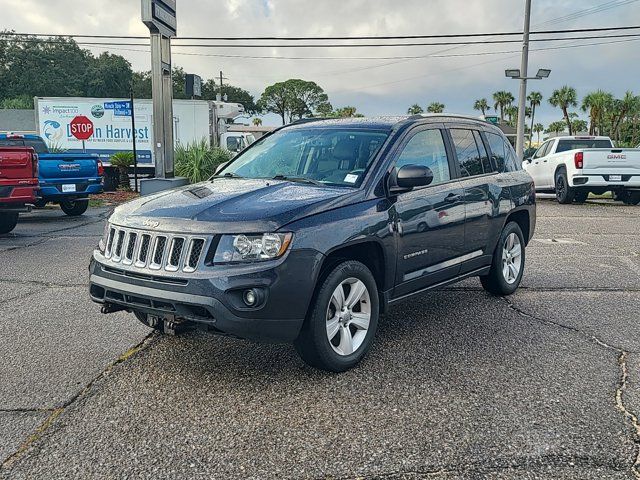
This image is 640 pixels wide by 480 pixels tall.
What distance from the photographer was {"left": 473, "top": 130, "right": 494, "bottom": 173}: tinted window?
588 centimetres

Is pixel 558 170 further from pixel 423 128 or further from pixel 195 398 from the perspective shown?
pixel 195 398

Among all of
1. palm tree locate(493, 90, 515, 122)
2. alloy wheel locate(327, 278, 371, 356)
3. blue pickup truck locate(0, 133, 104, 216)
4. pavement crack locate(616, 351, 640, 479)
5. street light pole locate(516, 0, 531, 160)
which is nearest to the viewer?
pavement crack locate(616, 351, 640, 479)

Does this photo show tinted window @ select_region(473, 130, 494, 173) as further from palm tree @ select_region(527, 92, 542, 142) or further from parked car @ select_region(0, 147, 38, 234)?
palm tree @ select_region(527, 92, 542, 142)

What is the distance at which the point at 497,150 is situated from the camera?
6250 millimetres

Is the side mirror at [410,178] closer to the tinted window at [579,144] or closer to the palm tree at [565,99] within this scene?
the tinted window at [579,144]

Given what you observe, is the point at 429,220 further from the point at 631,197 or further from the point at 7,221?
the point at 631,197

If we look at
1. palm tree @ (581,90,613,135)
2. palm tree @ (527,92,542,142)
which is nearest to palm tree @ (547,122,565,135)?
palm tree @ (527,92,542,142)

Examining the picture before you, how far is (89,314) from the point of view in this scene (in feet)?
18.4

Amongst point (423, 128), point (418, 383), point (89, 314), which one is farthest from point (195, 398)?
point (423, 128)

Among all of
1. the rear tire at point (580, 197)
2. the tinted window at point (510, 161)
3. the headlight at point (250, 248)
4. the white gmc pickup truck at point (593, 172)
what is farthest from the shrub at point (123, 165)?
the headlight at point (250, 248)

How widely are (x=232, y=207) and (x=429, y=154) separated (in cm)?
197

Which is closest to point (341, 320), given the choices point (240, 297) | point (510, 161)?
point (240, 297)

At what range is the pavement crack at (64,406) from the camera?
3055mm

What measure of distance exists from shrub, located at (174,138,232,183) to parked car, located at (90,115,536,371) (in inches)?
546
